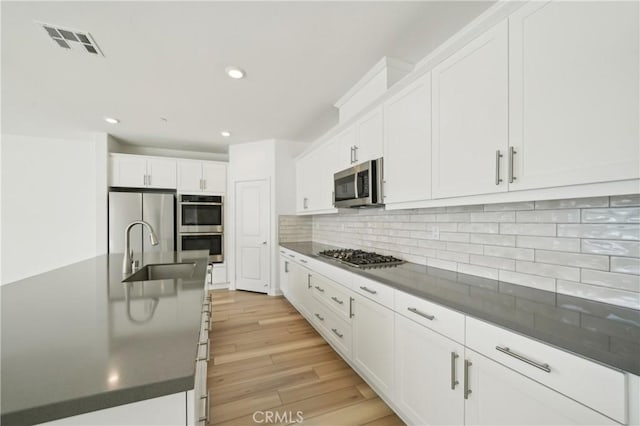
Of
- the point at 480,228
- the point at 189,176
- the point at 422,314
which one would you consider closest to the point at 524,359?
A: the point at 422,314

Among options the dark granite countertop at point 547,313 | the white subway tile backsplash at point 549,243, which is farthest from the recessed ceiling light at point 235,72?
the white subway tile backsplash at point 549,243

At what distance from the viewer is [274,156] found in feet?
14.6

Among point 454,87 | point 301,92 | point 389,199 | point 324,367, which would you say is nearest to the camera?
point 454,87

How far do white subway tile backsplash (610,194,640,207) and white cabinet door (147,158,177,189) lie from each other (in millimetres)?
5170

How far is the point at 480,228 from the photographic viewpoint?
1714mm

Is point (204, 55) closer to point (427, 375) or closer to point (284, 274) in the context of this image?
point (427, 375)

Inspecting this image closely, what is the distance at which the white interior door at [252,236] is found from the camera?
4484 mm

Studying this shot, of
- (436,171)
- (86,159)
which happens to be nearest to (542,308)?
(436,171)

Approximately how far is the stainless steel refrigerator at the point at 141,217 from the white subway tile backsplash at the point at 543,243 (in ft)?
12.5

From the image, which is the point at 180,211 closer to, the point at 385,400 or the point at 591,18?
the point at 385,400

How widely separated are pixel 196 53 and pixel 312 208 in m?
2.25

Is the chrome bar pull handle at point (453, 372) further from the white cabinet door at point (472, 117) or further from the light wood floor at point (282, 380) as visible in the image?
the white cabinet door at point (472, 117)

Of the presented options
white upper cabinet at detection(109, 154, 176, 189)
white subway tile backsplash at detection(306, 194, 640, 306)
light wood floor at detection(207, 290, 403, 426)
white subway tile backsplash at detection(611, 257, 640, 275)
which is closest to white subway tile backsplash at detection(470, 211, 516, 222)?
white subway tile backsplash at detection(306, 194, 640, 306)

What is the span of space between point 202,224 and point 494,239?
433cm
